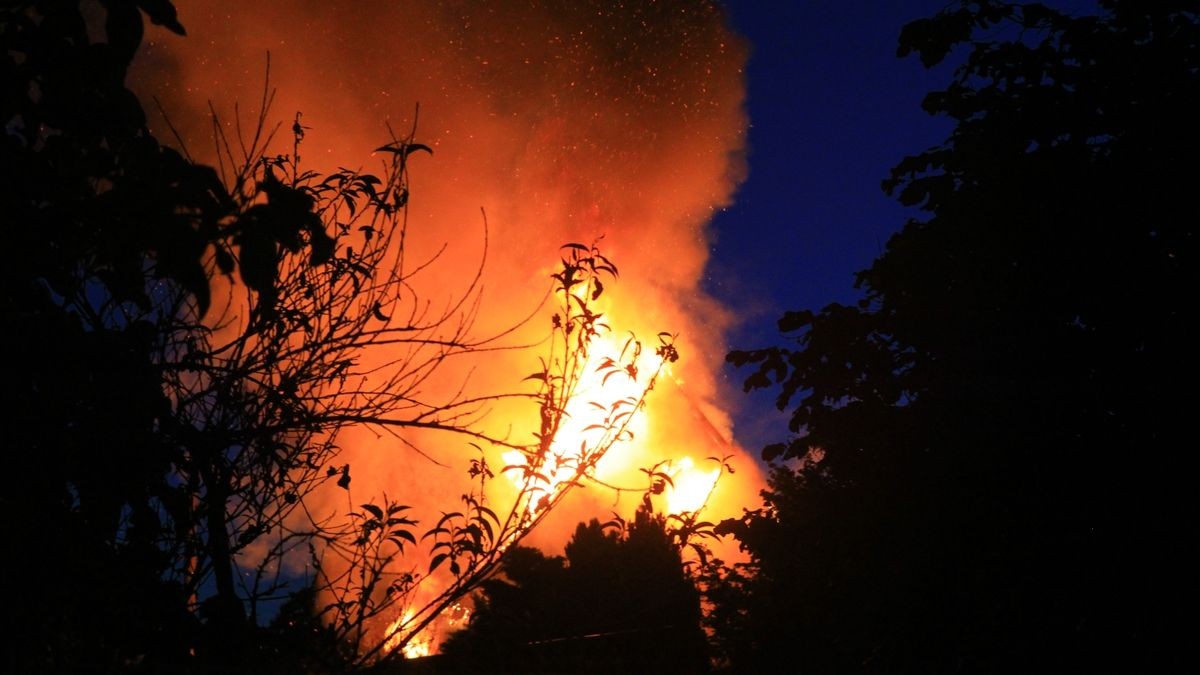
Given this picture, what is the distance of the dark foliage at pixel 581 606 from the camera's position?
11.5 meters

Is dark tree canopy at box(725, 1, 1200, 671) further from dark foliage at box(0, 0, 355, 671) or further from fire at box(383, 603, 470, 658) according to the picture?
dark foliage at box(0, 0, 355, 671)

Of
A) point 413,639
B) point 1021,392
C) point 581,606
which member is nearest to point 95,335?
point 413,639

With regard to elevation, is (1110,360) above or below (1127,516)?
above

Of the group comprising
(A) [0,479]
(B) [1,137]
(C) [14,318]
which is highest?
(B) [1,137]

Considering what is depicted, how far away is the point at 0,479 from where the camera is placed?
92.2 inches

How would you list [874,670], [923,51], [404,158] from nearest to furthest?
[404,158] < [874,670] < [923,51]

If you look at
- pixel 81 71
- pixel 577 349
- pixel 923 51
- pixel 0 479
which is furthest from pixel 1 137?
pixel 923 51

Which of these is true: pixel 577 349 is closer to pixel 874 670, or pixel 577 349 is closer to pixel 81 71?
pixel 81 71

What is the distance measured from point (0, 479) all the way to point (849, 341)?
552 cm

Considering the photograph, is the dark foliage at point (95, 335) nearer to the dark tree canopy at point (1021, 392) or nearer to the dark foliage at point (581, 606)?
the dark tree canopy at point (1021, 392)

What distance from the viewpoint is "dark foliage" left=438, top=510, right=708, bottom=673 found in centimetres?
1154

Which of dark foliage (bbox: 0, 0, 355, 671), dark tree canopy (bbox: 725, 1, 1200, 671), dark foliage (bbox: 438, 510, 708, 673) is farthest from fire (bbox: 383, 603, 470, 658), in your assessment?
dark foliage (bbox: 438, 510, 708, 673)

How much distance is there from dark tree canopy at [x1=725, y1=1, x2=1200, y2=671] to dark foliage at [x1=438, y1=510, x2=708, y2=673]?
5.02 metres

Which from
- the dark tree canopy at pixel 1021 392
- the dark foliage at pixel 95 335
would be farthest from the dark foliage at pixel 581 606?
the dark foliage at pixel 95 335
